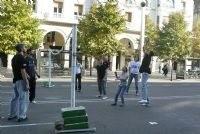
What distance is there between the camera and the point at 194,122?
432 inches

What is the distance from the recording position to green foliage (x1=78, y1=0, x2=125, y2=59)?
39219 mm

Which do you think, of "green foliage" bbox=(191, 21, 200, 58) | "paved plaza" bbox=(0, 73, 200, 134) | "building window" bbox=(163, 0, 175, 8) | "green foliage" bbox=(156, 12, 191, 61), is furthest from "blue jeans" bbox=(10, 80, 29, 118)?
"green foliage" bbox=(191, 21, 200, 58)

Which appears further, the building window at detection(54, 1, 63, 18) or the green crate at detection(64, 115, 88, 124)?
the building window at detection(54, 1, 63, 18)

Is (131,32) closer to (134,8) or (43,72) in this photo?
(134,8)

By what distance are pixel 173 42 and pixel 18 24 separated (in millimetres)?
19859

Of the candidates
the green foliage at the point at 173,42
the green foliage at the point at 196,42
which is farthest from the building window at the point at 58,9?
the green foliage at the point at 196,42

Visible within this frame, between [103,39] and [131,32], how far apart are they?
59.3ft

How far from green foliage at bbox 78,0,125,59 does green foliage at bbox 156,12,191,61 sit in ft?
27.8

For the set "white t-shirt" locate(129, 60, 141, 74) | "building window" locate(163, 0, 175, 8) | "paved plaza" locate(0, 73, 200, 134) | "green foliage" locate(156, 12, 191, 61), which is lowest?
"paved plaza" locate(0, 73, 200, 134)

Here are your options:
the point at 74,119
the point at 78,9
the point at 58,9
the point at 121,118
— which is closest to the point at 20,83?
the point at 74,119

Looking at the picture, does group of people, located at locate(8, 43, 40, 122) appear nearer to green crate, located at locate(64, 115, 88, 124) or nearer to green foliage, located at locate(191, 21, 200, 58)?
green crate, located at locate(64, 115, 88, 124)

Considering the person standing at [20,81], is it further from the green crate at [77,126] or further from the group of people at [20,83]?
the green crate at [77,126]

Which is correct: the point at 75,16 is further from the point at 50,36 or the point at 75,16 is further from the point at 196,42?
the point at 196,42

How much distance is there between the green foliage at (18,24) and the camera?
33594mm
